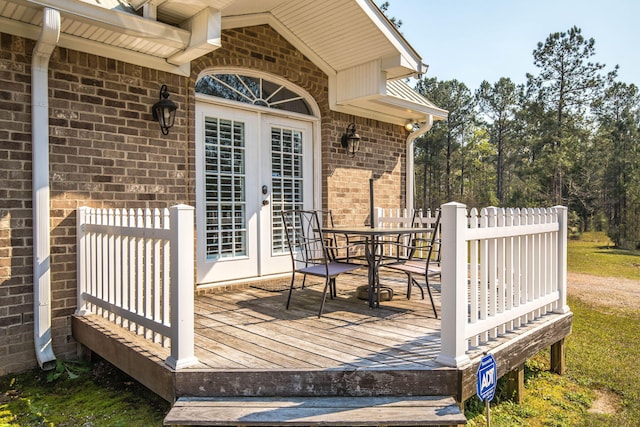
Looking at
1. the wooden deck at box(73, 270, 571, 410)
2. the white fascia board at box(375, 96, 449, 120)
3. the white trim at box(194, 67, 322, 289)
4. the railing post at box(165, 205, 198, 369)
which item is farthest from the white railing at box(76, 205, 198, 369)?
the white fascia board at box(375, 96, 449, 120)

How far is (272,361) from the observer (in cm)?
255

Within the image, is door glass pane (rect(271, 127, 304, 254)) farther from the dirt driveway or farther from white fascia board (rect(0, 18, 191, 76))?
the dirt driveway

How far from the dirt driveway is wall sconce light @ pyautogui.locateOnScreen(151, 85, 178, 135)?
A: 6458 millimetres

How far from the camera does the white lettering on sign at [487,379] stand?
2.24 m

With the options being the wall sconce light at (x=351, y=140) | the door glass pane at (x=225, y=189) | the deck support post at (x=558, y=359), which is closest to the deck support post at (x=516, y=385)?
the deck support post at (x=558, y=359)

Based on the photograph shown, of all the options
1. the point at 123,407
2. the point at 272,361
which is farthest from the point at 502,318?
the point at 123,407

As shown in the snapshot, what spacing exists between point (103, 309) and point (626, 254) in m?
14.6

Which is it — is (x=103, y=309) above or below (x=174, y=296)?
below

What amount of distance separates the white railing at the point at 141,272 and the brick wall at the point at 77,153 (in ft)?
0.68

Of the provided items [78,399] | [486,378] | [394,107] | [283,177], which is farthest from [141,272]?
[394,107]

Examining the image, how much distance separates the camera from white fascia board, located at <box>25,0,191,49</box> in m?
3.08

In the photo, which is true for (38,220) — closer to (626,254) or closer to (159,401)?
(159,401)

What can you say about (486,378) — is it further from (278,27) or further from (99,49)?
(278,27)

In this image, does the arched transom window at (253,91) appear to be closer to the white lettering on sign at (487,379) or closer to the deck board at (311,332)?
the deck board at (311,332)
